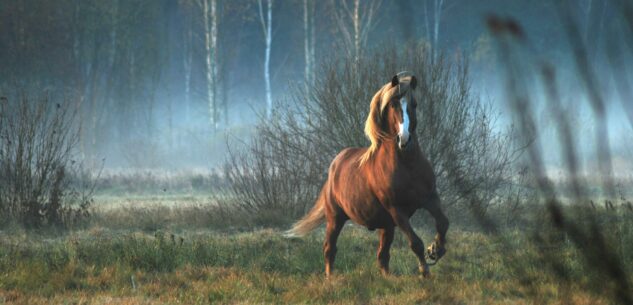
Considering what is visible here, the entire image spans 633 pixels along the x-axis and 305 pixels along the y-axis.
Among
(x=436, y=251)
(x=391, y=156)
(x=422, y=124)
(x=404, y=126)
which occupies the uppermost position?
(x=422, y=124)

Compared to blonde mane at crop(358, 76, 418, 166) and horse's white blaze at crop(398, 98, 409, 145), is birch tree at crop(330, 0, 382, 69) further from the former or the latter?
horse's white blaze at crop(398, 98, 409, 145)

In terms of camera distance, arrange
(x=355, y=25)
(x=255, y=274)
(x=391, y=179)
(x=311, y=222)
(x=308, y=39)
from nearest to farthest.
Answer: (x=391, y=179), (x=255, y=274), (x=311, y=222), (x=355, y=25), (x=308, y=39)

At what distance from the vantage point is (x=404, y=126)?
696cm

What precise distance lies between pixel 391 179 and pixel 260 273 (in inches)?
60.9

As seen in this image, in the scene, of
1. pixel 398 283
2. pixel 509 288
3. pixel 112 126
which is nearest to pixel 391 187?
pixel 398 283

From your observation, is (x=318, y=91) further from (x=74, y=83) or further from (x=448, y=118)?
(x=74, y=83)

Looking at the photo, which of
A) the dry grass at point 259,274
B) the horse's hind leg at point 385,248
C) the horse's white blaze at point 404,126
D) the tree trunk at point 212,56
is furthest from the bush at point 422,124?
the tree trunk at point 212,56

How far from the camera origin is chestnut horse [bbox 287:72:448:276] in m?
7.25

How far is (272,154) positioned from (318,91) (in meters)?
1.87

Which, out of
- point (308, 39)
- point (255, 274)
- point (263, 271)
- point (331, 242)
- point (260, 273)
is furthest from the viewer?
point (308, 39)

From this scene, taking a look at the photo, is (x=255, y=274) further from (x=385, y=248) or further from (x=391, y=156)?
(x=391, y=156)

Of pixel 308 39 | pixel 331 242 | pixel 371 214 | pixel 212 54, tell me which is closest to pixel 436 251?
pixel 371 214

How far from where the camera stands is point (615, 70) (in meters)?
1.89

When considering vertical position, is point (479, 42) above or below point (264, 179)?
above
